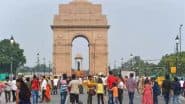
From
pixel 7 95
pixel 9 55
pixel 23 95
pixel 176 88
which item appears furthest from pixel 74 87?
pixel 9 55

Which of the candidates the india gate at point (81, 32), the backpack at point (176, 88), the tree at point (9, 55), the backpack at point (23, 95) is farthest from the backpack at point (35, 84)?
the india gate at point (81, 32)

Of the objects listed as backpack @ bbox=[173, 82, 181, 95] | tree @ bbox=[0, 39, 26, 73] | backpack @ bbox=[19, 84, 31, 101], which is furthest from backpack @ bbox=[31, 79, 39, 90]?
tree @ bbox=[0, 39, 26, 73]

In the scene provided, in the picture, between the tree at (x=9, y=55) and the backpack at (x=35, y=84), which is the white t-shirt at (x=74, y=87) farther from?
the tree at (x=9, y=55)

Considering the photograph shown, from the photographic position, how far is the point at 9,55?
121375 mm

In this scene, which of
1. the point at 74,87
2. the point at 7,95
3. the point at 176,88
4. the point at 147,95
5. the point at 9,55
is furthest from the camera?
the point at 9,55

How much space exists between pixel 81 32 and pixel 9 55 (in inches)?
660

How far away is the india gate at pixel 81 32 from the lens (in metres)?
131

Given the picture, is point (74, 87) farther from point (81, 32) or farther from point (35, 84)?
point (81, 32)

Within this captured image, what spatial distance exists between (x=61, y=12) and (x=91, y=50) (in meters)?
8.68

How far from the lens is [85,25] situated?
431ft

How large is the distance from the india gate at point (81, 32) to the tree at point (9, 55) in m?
7.64

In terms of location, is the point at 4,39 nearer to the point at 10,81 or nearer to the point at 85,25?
the point at 85,25

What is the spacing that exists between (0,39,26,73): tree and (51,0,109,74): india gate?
764cm

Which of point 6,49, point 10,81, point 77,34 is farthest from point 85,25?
point 10,81
